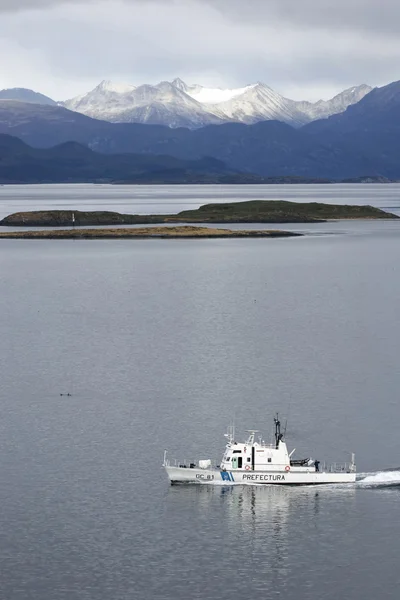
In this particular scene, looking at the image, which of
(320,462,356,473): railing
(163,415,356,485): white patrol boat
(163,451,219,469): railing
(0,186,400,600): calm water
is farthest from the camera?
(320,462,356,473): railing

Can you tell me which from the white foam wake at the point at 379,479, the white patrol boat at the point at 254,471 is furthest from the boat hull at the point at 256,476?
the white foam wake at the point at 379,479

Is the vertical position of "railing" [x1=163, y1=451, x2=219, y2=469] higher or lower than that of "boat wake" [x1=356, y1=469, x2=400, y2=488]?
higher

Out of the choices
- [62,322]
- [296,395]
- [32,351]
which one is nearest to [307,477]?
[296,395]

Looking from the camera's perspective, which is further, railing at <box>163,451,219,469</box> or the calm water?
railing at <box>163,451,219,469</box>

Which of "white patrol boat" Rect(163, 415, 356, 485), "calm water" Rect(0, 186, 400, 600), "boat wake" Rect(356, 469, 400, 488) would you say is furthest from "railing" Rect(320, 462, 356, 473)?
"calm water" Rect(0, 186, 400, 600)

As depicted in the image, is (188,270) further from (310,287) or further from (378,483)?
(378,483)

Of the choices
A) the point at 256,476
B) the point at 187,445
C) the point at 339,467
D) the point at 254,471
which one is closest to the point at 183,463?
the point at 187,445

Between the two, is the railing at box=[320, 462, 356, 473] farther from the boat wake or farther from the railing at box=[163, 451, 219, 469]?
the railing at box=[163, 451, 219, 469]
